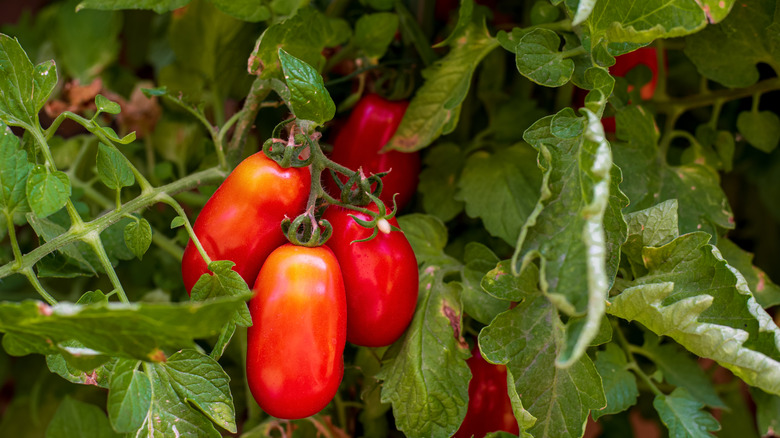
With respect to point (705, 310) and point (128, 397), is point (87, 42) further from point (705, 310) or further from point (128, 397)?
point (705, 310)

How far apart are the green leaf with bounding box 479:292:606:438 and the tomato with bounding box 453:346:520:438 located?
13 centimetres

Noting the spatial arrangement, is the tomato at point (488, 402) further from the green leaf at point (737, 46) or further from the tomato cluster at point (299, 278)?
the green leaf at point (737, 46)

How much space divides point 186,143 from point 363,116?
253 millimetres

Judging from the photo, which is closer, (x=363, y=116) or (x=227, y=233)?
(x=227, y=233)

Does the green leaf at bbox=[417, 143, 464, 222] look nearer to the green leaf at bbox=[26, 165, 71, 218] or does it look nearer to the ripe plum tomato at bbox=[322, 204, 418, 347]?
the ripe plum tomato at bbox=[322, 204, 418, 347]

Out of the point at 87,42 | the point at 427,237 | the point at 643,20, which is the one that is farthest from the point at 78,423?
the point at 643,20

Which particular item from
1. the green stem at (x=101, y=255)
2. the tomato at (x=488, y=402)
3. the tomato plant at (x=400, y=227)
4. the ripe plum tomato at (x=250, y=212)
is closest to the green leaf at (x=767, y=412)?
the tomato plant at (x=400, y=227)

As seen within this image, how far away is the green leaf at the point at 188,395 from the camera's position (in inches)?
16.8

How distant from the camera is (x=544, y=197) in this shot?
373 mm

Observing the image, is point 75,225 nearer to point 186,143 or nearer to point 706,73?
point 186,143

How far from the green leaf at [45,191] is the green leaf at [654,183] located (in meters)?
0.45

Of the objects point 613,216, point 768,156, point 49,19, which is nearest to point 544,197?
point 613,216

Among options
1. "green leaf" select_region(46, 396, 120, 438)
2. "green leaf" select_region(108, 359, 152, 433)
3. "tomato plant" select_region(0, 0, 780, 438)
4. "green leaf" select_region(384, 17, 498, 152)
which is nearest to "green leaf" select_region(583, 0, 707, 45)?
"tomato plant" select_region(0, 0, 780, 438)

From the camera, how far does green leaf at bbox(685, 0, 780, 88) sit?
0.57m
